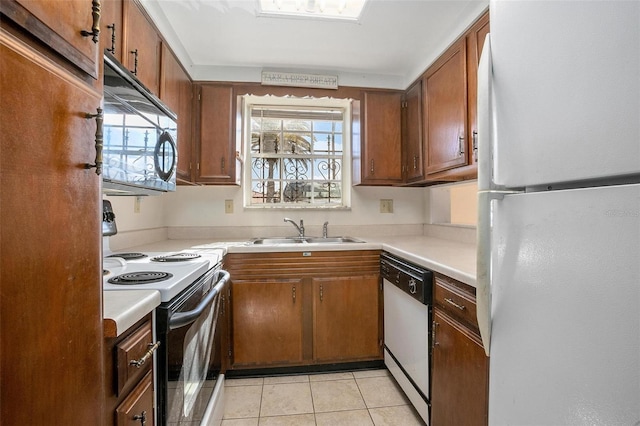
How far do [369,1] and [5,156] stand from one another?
1732 millimetres

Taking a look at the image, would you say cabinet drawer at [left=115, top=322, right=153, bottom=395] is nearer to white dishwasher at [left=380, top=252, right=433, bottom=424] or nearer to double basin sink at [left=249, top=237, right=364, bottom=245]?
white dishwasher at [left=380, top=252, right=433, bottom=424]

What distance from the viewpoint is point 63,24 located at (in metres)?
0.52

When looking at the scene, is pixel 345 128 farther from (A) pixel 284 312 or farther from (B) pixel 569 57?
(B) pixel 569 57

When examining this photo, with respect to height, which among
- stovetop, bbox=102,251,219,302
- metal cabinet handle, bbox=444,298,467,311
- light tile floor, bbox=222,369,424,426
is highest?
stovetop, bbox=102,251,219,302

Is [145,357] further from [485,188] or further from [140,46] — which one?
[140,46]

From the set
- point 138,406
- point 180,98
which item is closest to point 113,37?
point 180,98

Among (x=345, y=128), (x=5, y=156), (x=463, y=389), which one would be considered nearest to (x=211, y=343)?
(x=463, y=389)

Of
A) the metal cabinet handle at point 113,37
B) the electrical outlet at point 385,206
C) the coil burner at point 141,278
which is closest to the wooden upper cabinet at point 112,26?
the metal cabinet handle at point 113,37

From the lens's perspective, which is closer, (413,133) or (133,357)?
(133,357)

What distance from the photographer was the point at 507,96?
66 centimetres

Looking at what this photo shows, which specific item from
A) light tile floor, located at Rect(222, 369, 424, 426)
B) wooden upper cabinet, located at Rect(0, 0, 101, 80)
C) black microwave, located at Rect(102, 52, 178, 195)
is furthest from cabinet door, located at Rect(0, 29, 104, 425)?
light tile floor, located at Rect(222, 369, 424, 426)

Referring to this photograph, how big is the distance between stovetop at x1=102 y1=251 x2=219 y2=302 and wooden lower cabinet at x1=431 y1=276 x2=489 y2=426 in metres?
1.07

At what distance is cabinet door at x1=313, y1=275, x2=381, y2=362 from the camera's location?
200 centimetres

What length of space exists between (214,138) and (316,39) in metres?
1.02
